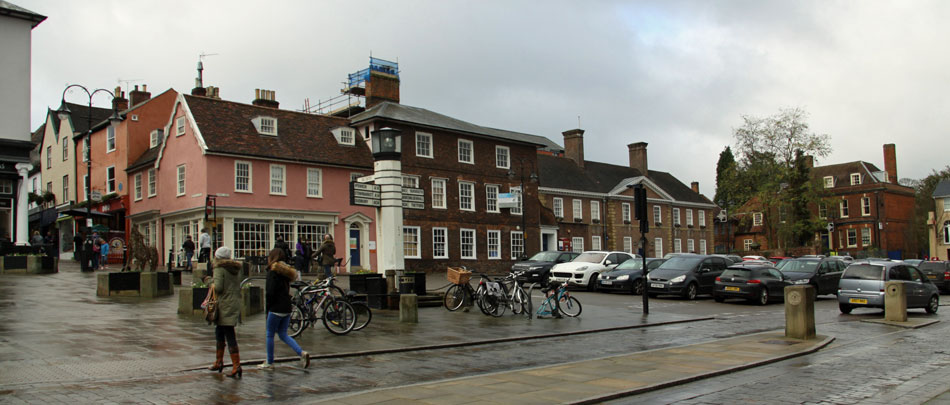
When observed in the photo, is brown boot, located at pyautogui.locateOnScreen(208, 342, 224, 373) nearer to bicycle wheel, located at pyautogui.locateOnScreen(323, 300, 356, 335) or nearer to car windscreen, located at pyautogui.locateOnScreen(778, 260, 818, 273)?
bicycle wheel, located at pyautogui.locateOnScreen(323, 300, 356, 335)

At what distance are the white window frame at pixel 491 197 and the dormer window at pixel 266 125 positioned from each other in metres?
13.6

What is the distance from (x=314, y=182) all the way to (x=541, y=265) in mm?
13467

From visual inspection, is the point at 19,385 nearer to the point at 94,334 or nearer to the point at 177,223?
the point at 94,334

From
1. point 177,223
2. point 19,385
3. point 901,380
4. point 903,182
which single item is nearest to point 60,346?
point 19,385

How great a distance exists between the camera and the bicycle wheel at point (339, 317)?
13.5 m

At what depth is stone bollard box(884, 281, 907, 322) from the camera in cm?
1811

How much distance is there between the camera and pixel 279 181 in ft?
116

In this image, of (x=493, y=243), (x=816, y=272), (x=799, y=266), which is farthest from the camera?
(x=493, y=243)

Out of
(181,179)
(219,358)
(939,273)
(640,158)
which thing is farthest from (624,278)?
(640,158)

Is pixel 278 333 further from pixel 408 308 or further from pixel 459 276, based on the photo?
pixel 459 276

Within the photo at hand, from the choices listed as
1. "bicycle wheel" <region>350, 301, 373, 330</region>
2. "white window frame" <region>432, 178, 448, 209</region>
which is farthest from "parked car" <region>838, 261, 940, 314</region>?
"white window frame" <region>432, 178, 448, 209</region>

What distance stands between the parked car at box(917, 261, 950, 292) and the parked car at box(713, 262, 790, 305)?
12.5 meters

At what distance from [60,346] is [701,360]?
1005 cm

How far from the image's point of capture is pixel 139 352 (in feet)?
35.2
